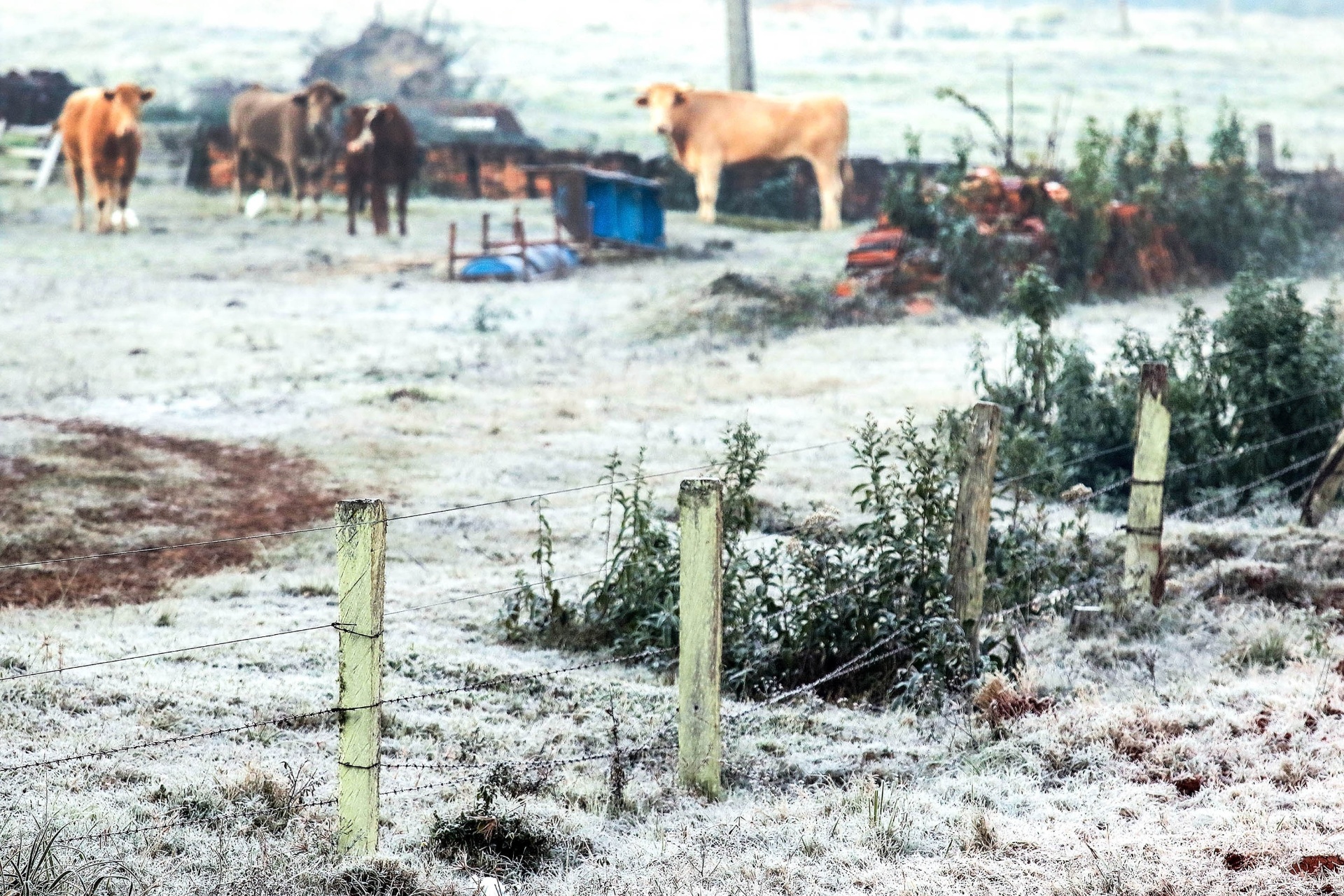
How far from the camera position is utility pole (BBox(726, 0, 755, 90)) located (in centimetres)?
3225

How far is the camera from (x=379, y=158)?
21.1m

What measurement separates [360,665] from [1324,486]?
5.67 metres

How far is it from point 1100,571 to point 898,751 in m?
2.47

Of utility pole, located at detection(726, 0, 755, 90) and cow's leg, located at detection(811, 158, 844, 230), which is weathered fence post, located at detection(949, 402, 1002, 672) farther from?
utility pole, located at detection(726, 0, 755, 90)

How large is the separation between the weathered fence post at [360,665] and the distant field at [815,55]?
28.1 metres

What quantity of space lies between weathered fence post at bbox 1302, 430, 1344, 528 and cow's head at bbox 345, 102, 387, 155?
627 inches

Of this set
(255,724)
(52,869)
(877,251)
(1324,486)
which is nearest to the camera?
(52,869)

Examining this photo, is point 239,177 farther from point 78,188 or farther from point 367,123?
point 367,123

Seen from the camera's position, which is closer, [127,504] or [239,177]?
[127,504]

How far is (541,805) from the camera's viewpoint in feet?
15.3

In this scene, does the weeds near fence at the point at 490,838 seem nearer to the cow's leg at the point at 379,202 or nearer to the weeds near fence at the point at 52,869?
the weeds near fence at the point at 52,869

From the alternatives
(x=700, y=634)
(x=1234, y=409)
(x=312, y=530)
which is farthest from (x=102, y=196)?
(x=700, y=634)

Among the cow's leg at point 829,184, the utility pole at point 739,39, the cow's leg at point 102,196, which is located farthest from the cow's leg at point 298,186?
the utility pole at point 739,39

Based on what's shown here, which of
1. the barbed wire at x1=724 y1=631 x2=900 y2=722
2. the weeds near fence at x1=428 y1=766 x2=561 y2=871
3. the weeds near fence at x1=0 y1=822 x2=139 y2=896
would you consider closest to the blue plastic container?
the barbed wire at x1=724 y1=631 x2=900 y2=722
